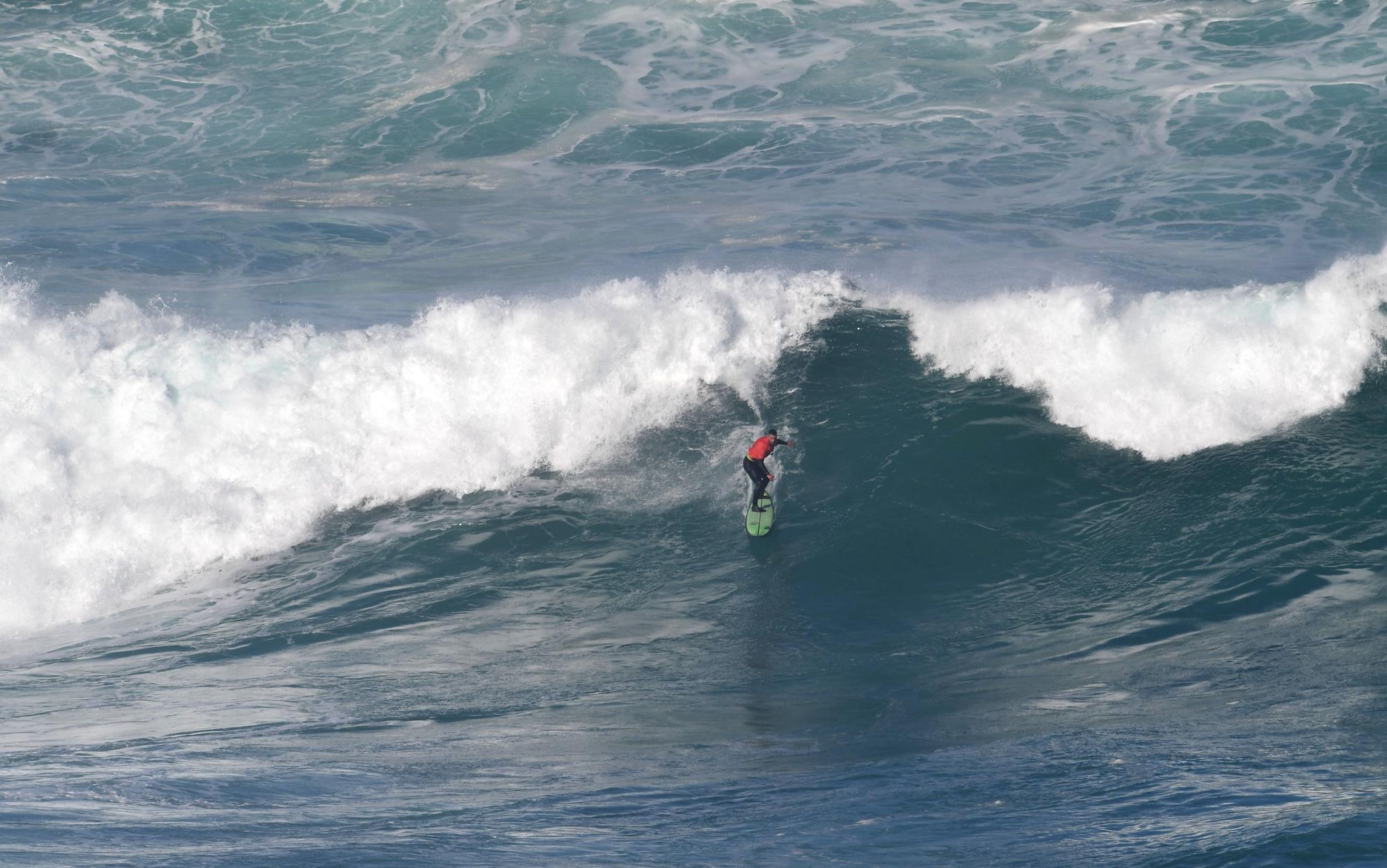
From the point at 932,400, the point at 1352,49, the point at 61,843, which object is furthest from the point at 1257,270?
the point at 61,843

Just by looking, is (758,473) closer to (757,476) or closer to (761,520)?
(757,476)

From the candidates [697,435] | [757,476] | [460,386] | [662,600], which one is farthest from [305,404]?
[757,476]

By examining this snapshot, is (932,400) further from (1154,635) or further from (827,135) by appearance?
(827,135)

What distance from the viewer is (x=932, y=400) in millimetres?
16297

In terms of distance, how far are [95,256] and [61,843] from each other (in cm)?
1574

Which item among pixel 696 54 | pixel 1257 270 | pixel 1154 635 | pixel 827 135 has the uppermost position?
pixel 696 54

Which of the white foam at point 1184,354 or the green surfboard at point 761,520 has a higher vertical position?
the white foam at point 1184,354

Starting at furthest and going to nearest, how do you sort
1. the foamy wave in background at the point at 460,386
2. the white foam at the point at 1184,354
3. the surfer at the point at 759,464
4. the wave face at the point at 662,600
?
1. the foamy wave in background at the point at 460,386
2. the white foam at the point at 1184,354
3. the surfer at the point at 759,464
4. the wave face at the point at 662,600

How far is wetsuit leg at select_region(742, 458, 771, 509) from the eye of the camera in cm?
1381

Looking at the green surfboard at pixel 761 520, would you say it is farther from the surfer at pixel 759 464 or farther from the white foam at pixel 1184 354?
the white foam at pixel 1184 354

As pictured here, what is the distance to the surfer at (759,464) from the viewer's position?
44.7ft

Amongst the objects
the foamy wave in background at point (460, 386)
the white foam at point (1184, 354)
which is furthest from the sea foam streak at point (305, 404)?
the white foam at point (1184, 354)

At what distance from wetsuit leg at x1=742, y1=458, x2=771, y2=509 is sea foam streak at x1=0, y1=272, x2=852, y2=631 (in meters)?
2.97

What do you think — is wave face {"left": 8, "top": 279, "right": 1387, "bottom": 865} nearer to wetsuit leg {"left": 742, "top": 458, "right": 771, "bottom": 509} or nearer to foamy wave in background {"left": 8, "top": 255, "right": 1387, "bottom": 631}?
foamy wave in background {"left": 8, "top": 255, "right": 1387, "bottom": 631}
